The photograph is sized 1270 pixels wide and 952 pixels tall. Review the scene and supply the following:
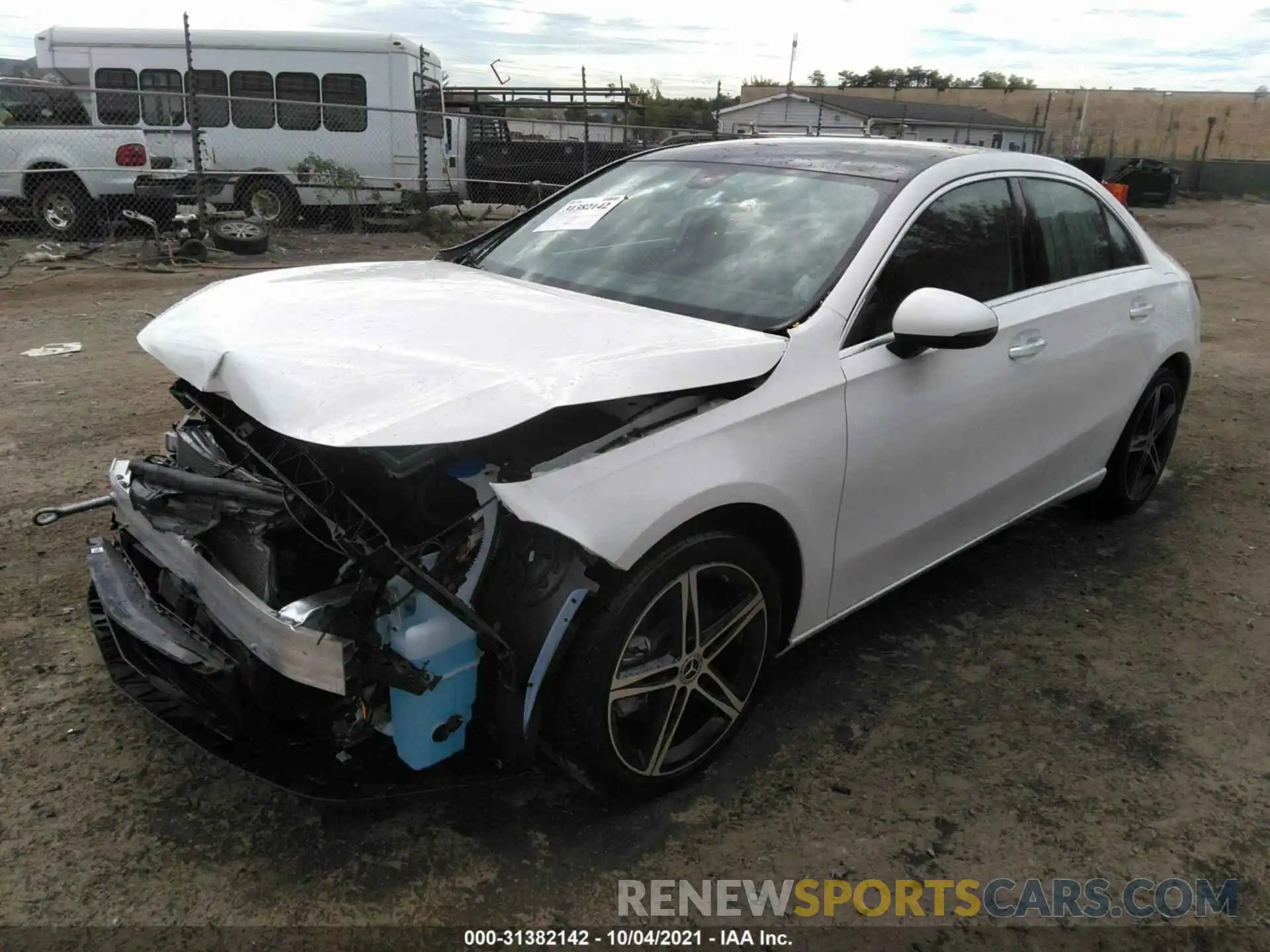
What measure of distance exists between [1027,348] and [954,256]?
49 cm

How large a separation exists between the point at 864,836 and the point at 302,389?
1.87 metres

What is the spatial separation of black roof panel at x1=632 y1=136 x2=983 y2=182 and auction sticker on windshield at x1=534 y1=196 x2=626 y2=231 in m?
0.36

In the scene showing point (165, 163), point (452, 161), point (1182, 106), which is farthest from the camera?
point (1182, 106)

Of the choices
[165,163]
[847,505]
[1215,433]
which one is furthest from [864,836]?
[165,163]

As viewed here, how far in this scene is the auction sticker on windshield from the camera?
11.8ft

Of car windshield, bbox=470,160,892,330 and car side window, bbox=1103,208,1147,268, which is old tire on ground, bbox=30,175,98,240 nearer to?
car windshield, bbox=470,160,892,330

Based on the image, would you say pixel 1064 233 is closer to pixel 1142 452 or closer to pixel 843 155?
pixel 843 155

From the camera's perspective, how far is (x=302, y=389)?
2.19 metres

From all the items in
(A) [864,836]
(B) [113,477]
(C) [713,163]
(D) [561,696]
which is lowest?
(A) [864,836]

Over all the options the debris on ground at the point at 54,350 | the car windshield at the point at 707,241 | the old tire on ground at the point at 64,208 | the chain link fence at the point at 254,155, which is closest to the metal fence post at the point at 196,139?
the chain link fence at the point at 254,155

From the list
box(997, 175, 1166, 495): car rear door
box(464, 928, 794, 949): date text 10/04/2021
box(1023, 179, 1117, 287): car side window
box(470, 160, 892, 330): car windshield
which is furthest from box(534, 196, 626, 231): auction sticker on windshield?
box(464, 928, 794, 949): date text 10/04/2021

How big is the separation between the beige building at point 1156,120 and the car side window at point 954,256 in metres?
47.0

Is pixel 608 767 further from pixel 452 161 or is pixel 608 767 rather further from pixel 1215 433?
pixel 452 161

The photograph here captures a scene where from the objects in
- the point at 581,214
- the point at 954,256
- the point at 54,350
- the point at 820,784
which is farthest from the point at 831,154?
the point at 54,350
